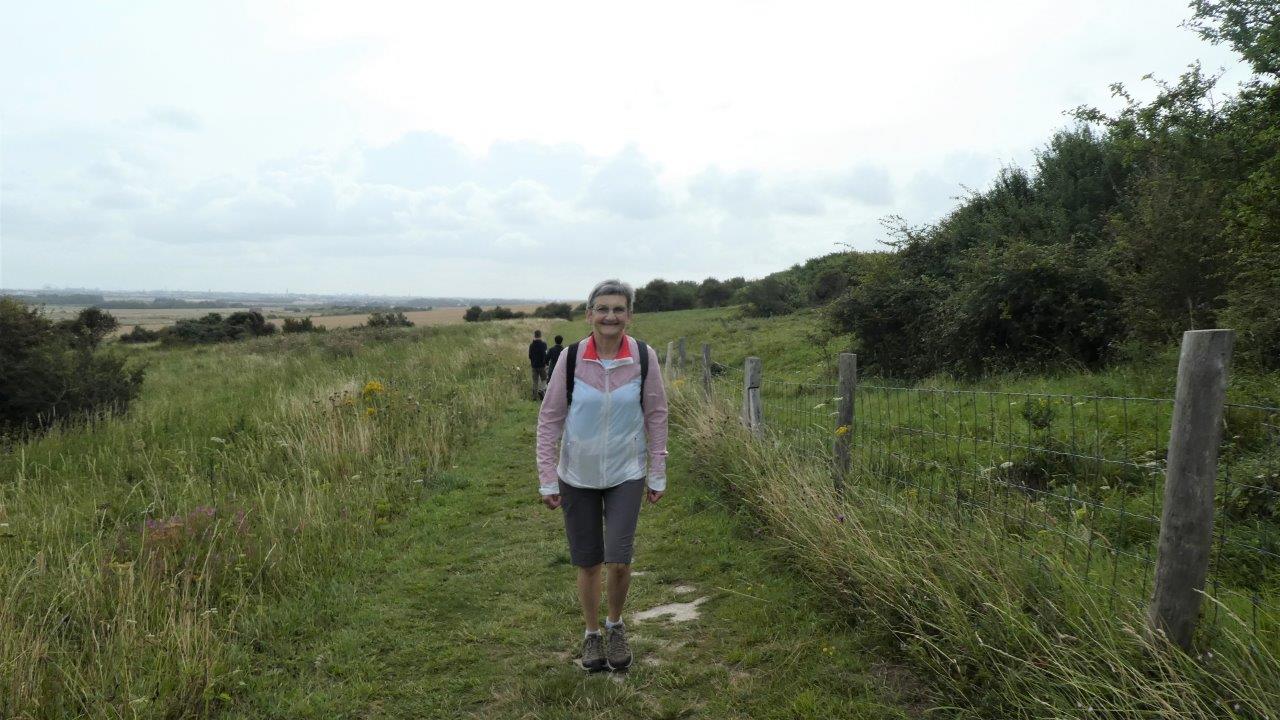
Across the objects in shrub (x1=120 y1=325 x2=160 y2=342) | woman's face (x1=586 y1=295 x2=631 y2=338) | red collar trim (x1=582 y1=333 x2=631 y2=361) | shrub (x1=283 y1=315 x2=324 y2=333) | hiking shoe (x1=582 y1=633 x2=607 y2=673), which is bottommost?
shrub (x1=120 y1=325 x2=160 y2=342)

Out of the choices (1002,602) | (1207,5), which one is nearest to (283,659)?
(1002,602)

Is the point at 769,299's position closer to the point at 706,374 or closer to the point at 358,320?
the point at 706,374

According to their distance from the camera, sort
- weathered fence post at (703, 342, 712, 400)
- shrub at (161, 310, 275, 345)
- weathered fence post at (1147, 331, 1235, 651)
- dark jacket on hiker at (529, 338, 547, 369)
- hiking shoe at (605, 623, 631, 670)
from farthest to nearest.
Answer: shrub at (161, 310, 275, 345) → dark jacket on hiker at (529, 338, 547, 369) → weathered fence post at (703, 342, 712, 400) → hiking shoe at (605, 623, 631, 670) → weathered fence post at (1147, 331, 1235, 651)

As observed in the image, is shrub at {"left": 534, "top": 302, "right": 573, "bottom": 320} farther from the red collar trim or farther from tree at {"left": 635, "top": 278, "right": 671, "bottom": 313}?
the red collar trim

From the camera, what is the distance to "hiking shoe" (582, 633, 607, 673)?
3814 millimetres

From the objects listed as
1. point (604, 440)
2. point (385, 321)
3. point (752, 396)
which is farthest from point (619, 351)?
point (385, 321)

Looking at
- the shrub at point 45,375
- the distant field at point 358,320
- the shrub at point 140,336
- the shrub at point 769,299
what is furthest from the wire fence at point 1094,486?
the shrub at point 140,336

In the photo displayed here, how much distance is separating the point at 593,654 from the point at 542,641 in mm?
532

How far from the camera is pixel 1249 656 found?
2.44 meters

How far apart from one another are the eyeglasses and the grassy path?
6.16 ft

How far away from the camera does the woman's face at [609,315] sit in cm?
356

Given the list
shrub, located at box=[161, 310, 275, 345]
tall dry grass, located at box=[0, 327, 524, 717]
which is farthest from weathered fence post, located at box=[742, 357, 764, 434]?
shrub, located at box=[161, 310, 275, 345]

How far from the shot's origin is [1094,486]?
4.03 m

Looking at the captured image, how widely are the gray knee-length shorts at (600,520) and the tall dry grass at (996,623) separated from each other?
1406 millimetres
